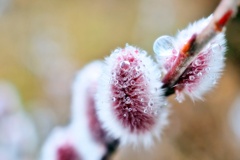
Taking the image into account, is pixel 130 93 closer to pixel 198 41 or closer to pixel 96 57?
pixel 198 41

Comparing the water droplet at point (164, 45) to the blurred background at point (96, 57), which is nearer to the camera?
the water droplet at point (164, 45)

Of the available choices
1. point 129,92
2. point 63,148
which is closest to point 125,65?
point 129,92

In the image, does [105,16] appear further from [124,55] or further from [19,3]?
[124,55]

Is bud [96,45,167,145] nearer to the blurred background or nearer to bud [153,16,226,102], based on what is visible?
bud [153,16,226,102]

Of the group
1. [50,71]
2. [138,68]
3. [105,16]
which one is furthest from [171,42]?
[105,16]

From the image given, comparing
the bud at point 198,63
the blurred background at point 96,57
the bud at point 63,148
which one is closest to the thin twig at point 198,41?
the bud at point 198,63

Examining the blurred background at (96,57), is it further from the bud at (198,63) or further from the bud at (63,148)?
the bud at (198,63)
